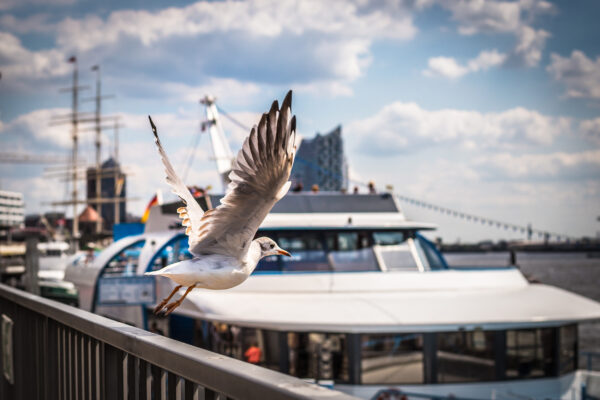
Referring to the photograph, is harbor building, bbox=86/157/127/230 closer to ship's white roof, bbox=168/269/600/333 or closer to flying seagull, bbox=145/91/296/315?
ship's white roof, bbox=168/269/600/333

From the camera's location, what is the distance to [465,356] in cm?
1092

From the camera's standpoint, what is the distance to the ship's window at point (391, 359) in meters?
10.5

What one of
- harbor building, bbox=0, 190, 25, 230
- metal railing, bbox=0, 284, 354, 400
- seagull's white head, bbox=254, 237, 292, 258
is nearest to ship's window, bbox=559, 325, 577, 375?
metal railing, bbox=0, 284, 354, 400

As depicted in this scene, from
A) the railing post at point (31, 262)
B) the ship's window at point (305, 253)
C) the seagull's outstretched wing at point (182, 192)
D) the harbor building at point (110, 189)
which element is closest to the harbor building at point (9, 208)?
the harbor building at point (110, 189)

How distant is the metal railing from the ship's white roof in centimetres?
530

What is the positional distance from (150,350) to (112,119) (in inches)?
3860

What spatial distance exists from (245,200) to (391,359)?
8.62 meters

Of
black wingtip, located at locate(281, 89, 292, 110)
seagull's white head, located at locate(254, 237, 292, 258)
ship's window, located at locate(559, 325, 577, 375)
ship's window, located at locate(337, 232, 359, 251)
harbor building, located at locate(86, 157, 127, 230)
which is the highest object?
harbor building, located at locate(86, 157, 127, 230)

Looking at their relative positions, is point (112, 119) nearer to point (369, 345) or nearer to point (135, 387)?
point (369, 345)

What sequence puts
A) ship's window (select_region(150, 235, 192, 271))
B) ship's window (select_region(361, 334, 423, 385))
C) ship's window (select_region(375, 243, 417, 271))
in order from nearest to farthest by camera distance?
ship's window (select_region(361, 334, 423, 385)) < ship's window (select_region(375, 243, 417, 271)) < ship's window (select_region(150, 235, 192, 271))

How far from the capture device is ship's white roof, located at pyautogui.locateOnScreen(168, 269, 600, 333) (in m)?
10.4

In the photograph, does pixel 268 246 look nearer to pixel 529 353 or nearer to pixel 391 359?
pixel 391 359

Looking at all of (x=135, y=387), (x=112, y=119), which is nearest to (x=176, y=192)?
(x=135, y=387)

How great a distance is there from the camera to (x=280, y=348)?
10.8 metres
